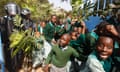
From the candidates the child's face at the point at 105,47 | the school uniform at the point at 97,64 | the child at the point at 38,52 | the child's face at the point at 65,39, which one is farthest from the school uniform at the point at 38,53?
the child's face at the point at 105,47

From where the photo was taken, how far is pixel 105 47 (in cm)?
368

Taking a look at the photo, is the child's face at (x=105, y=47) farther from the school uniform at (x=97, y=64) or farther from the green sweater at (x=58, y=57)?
the green sweater at (x=58, y=57)

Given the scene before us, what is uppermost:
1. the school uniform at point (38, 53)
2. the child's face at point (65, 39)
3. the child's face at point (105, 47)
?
the child's face at point (105, 47)

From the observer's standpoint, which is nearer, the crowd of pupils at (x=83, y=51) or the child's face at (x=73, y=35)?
the crowd of pupils at (x=83, y=51)

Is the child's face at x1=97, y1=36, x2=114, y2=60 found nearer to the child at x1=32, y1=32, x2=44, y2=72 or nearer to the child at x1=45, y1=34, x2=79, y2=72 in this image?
the child at x1=45, y1=34, x2=79, y2=72

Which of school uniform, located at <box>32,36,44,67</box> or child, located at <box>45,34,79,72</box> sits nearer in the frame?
child, located at <box>45,34,79,72</box>

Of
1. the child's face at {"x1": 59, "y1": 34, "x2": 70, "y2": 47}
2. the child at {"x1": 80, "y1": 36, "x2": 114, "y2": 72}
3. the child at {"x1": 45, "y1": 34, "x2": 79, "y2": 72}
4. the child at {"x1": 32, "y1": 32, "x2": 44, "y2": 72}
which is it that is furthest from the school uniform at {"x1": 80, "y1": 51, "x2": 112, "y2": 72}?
the child at {"x1": 32, "y1": 32, "x2": 44, "y2": 72}

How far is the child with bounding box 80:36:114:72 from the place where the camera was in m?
3.68

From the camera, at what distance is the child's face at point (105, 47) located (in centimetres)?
368

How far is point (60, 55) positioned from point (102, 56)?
1335mm

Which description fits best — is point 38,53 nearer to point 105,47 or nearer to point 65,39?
point 65,39

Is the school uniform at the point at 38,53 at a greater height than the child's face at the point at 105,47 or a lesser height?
lesser

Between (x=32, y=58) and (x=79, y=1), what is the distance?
4.77ft

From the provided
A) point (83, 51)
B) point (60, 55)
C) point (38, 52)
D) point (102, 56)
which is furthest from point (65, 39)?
point (102, 56)
